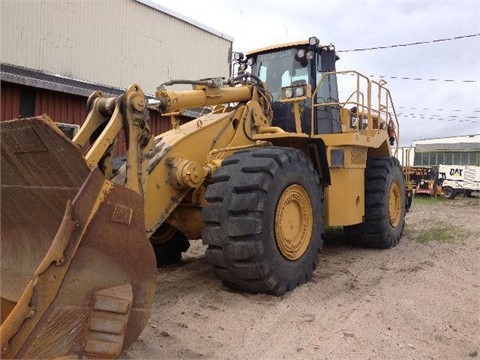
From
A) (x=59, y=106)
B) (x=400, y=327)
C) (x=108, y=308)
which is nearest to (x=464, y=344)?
(x=400, y=327)

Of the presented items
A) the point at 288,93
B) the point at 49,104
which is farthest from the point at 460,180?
the point at 288,93

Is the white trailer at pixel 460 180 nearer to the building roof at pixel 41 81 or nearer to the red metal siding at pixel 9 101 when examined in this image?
the building roof at pixel 41 81

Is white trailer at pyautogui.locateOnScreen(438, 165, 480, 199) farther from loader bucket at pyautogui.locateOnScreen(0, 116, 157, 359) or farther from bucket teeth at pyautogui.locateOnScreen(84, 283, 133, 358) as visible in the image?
bucket teeth at pyautogui.locateOnScreen(84, 283, 133, 358)

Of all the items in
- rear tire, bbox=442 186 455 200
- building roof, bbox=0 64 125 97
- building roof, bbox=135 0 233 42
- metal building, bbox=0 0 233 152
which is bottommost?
rear tire, bbox=442 186 455 200

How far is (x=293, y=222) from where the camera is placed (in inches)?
189

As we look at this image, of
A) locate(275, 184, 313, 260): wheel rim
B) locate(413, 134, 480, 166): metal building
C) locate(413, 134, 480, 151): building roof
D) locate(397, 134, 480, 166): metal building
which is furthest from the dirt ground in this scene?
locate(413, 134, 480, 151): building roof

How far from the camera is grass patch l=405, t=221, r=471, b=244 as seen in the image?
866 cm

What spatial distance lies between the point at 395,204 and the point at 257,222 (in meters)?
4.60

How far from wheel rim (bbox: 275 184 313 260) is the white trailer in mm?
23108

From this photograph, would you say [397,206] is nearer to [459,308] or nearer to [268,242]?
[459,308]

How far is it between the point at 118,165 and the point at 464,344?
323 cm

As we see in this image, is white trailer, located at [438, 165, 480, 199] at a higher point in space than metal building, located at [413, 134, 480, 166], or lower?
lower

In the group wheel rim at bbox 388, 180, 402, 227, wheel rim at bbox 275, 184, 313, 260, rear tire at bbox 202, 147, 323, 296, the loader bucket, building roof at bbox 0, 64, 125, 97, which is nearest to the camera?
the loader bucket

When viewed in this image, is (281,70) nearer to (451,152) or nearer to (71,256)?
(71,256)
